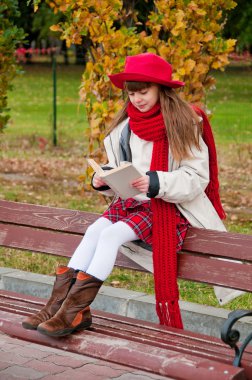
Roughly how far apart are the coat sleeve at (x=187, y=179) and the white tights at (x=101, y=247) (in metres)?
0.26

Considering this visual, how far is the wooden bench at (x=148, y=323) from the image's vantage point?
12.9 ft

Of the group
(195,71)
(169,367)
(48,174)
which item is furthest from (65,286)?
(48,174)

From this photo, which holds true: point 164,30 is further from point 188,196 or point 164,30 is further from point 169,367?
point 169,367

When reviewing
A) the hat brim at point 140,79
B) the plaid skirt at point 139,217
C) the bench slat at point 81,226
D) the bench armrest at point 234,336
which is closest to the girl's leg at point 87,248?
the plaid skirt at point 139,217

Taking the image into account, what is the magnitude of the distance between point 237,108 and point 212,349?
2048cm

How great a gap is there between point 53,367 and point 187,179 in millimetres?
1174

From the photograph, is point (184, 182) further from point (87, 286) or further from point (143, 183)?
point (87, 286)

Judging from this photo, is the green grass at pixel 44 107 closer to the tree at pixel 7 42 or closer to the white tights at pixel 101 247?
the tree at pixel 7 42

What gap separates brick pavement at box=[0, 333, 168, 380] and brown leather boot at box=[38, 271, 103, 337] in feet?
1.23

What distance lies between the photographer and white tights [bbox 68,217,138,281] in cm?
466

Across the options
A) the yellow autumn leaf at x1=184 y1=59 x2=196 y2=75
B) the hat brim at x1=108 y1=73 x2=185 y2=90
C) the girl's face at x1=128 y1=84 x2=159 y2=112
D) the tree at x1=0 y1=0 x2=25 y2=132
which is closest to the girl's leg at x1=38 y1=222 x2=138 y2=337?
the girl's face at x1=128 y1=84 x2=159 y2=112

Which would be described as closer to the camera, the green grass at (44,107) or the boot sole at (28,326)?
the boot sole at (28,326)

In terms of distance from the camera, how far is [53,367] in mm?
5004

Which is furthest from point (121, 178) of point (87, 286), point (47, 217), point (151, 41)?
point (151, 41)
